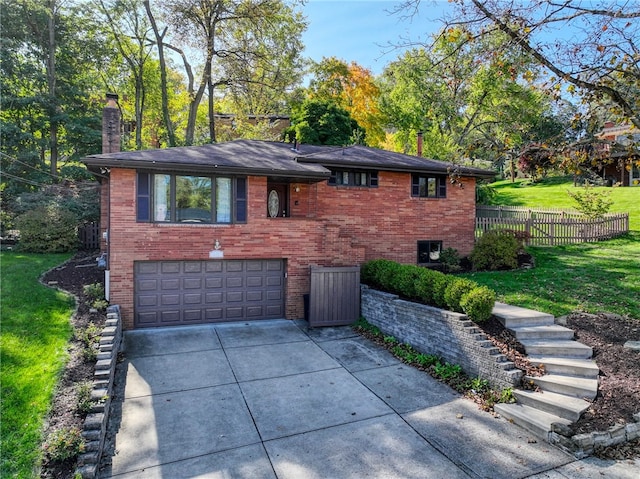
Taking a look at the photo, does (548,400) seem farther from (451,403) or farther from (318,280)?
(318,280)

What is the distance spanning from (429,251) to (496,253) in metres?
2.39

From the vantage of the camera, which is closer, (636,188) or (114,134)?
(114,134)

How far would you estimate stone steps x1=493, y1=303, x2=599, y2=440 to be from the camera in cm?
566

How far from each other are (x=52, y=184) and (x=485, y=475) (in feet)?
82.0

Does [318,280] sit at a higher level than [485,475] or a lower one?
higher

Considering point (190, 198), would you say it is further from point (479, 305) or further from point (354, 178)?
point (479, 305)

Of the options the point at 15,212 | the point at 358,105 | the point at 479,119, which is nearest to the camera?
the point at 15,212

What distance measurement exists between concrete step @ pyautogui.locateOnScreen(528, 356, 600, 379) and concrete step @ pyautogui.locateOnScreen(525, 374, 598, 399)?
0.41 feet

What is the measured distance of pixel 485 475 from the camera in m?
4.65

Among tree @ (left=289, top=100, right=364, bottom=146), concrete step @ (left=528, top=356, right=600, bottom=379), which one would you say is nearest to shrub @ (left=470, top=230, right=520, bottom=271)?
concrete step @ (left=528, top=356, right=600, bottom=379)

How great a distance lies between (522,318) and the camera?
8.02 m

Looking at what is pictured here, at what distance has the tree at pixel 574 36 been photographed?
6059 millimetres

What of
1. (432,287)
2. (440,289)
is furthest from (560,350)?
A: (432,287)

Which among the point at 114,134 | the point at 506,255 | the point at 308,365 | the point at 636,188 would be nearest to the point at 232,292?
the point at 308,365
